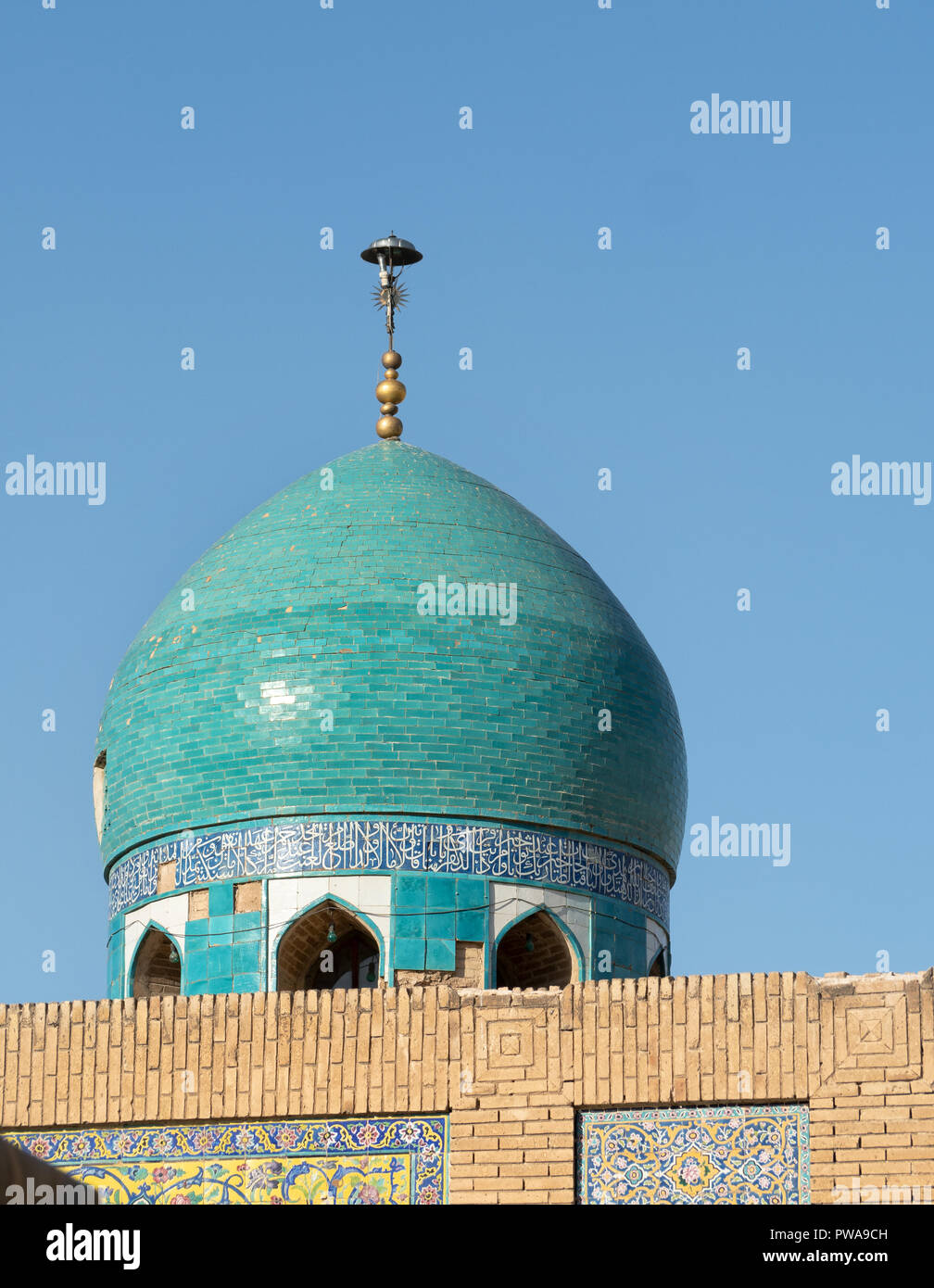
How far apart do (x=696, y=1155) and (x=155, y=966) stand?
4697 millimetres

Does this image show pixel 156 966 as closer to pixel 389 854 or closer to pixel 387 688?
Result: pixel 389 854

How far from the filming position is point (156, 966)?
13594mm

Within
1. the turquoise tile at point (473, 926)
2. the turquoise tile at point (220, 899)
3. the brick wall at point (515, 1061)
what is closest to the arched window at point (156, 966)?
the turquoise tile at point (220, 899)

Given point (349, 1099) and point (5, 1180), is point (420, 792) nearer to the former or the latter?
point (349, 1099)

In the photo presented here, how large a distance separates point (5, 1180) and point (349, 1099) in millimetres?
5388

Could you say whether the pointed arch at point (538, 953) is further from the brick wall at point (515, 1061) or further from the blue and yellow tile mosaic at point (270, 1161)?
the blue and yellow tile mosaic at point (270, 1161)

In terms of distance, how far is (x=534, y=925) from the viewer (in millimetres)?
13188

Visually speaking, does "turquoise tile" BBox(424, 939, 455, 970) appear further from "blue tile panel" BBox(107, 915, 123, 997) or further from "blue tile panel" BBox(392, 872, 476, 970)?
"blue tile panel" BBox(107, 915, 123, 997)

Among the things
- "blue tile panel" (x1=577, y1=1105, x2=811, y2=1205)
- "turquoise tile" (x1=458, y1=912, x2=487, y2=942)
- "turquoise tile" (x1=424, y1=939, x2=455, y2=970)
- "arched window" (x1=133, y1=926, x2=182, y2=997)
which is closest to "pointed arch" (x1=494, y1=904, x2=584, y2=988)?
"turquoise tile" (x1=458, y1=912, x2=487, y2=942)

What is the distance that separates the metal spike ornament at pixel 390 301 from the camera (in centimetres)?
1517

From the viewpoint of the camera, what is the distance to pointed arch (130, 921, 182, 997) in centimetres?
1348

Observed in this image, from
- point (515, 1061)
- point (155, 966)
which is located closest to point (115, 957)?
point (155, 966)

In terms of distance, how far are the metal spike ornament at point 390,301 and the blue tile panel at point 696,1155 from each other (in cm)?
629
